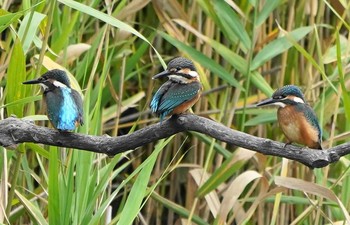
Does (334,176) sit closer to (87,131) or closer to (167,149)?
(167,149)

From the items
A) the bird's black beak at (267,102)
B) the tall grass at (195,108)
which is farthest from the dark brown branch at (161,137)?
the tall grass at (195,108)

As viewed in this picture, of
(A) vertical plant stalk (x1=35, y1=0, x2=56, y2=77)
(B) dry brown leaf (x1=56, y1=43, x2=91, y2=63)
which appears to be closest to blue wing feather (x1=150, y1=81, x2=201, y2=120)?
(A) vertical plant stalk (x1=35, y1=0, x2=56, y2=77)

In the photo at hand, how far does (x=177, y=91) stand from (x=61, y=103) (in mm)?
296

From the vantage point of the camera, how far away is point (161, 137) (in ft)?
6.39

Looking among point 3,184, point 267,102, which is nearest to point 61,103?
point 267,102

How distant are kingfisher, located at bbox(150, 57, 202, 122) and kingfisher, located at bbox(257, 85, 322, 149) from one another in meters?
0.19

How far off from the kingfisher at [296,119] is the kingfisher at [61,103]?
485 millimetres

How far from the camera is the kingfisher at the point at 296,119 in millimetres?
2188

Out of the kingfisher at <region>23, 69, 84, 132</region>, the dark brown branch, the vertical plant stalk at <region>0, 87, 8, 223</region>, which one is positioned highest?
the kingfisher at <region>23, 69, 84, 132</region>

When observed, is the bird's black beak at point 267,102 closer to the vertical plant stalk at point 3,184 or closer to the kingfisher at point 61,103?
the kingfisher at point 61,103

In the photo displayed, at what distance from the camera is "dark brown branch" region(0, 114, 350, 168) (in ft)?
6.18

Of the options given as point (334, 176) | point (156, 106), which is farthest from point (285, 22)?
point (156, 106)

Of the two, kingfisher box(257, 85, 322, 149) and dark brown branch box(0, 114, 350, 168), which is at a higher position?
kingfisher box(257, 85, 322, 149)

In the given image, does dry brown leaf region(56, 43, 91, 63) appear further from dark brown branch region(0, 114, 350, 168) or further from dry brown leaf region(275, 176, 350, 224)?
dark brown branch region(0, 114, 350, 168)
